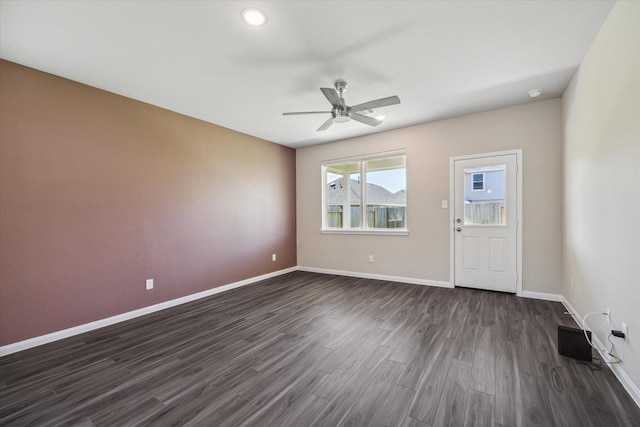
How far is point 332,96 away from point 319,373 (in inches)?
98.0

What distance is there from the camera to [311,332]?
2758 mm

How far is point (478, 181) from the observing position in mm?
4016

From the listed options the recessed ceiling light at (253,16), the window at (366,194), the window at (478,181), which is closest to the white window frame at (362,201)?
the window at (366,194)

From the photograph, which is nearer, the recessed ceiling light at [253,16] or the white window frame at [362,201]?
the recessed ceiling light at [253,16]

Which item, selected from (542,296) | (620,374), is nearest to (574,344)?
(620,374)

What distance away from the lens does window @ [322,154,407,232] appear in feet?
15.7

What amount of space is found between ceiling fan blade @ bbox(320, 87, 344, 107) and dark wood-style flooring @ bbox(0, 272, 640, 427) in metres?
2.38

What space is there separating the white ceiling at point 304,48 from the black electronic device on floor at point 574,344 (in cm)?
243

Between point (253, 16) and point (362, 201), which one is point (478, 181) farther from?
point (253, 16)

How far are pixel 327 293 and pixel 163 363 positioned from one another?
2.36 metres

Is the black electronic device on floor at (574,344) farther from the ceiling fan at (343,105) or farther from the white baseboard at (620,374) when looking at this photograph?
the ceiling fan at (343,105)

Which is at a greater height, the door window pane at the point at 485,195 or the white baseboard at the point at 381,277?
the door window pane at the point at 485,195

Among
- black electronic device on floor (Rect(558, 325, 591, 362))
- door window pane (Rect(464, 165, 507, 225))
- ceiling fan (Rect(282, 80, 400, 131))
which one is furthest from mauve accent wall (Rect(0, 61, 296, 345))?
black electronic device on floor (Rect(558, 325, 591, 362))

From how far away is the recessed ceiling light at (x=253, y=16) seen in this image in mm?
1905
